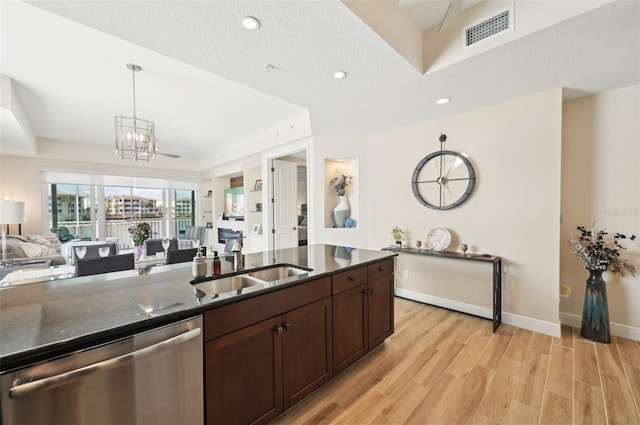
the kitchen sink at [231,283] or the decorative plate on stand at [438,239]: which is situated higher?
the decorative plate on stand at [438,239]

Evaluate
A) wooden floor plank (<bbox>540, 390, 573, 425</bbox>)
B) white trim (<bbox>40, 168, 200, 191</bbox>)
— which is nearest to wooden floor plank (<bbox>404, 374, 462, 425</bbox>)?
wooden floor plank (<bbox>540, 390, 573, 425</bbox>)

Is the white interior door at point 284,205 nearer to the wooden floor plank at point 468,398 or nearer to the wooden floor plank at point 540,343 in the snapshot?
the wooden floor plank at point 468,398

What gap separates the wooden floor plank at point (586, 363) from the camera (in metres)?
2.00

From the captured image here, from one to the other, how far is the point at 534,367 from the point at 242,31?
3.43 m

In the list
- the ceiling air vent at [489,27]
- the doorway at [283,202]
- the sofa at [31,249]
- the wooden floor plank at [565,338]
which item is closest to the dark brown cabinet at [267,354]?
the ceiling air vent at [489,27]

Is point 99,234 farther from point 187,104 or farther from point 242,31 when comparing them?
point 242,31

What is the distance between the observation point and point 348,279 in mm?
2045

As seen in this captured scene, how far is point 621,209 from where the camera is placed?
2596 mm

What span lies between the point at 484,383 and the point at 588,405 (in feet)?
1.96

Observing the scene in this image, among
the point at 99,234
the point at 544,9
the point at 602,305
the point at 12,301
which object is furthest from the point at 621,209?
the point at 99,234

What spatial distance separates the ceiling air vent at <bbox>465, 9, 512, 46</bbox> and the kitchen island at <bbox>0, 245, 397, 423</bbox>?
1922 mm

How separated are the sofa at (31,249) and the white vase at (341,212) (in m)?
4.23

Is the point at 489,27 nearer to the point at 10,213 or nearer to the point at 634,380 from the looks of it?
the point at 634,380

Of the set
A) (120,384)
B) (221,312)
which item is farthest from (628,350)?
(120,384)
